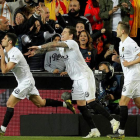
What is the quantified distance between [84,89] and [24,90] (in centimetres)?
122

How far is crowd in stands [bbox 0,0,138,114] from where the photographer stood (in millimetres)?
10984

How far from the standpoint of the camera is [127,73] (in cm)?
786

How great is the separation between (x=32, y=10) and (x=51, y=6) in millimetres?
532

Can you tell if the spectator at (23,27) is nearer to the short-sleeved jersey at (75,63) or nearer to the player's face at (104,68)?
the player's face at (104,68)

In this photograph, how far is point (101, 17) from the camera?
11.2 metres

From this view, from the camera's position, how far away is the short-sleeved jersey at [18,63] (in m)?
8.62

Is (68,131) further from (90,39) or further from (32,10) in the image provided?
(32,10)

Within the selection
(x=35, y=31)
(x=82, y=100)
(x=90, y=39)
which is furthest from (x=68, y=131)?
(x=35, y=31)

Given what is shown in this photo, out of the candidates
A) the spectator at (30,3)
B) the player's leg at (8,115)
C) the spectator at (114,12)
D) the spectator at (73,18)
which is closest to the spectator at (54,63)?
the spectator at (73,18)

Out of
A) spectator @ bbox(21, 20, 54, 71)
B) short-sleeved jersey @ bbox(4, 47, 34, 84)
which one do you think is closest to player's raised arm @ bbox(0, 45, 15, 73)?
short-sleeved jersey @ bbox(4, 47, 34, 84)

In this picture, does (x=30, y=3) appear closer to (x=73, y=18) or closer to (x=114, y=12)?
(x=73, y=18)

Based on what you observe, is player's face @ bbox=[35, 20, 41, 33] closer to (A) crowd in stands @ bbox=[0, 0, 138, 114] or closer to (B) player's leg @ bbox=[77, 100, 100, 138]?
(A) crowd in stands @ bbox=[0, 0, 138, 114]

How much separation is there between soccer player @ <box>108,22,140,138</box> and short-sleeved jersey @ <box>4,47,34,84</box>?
1.95 metres

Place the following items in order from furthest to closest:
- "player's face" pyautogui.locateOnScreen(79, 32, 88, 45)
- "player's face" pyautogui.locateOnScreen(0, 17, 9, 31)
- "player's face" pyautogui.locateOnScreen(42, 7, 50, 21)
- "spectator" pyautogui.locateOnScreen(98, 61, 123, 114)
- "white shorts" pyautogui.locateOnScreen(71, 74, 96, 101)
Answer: "player's face" pyautogui.locateOnScreen(42, 7, 50, 21) → "player's face" pyautogui.locateOnScreen(0, 17, 9, 31) → "player's face" pyautogui.locateOnScreen(79, 32, 88, 45) → "spectator" pyautogui.locateOnScreen(98, 61, 123, 114) → "white shorts" pyautogui.locateOnScreen(71, 74, 96, 101)
